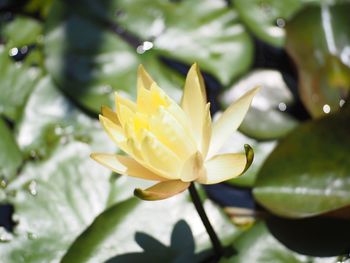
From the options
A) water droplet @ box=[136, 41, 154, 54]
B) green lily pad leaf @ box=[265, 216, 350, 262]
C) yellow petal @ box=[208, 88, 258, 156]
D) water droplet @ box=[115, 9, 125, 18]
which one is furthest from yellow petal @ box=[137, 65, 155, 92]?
water droplet @ box=[115, 9, 125, 18]

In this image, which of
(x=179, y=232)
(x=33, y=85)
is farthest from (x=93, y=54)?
(x=179, y=232)

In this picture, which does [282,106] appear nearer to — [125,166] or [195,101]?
[195,101]

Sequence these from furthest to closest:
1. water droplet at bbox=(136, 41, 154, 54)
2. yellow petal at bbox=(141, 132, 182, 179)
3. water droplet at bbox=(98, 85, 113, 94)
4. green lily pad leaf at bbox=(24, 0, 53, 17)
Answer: green lily pad leaf at bbox=(24, 0, 53, 17), water droplet at bbox=(136, 41, 154, 54), water droplet at bbox=(98, 85, 113, 94), yellow petal at bbox=(141, 132, 182, 179)

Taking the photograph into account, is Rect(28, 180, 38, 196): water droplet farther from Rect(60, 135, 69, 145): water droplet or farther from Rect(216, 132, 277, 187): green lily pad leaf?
Rect(216, 132, 277, 187): green lily pad leaf

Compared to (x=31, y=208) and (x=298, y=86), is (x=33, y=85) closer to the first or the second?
(x=31, y=208)

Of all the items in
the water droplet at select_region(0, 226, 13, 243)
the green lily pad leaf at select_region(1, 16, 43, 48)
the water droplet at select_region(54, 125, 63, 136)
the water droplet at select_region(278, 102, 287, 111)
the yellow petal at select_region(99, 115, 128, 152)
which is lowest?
the water droplet at select_region(278, 102, 287, 111)
